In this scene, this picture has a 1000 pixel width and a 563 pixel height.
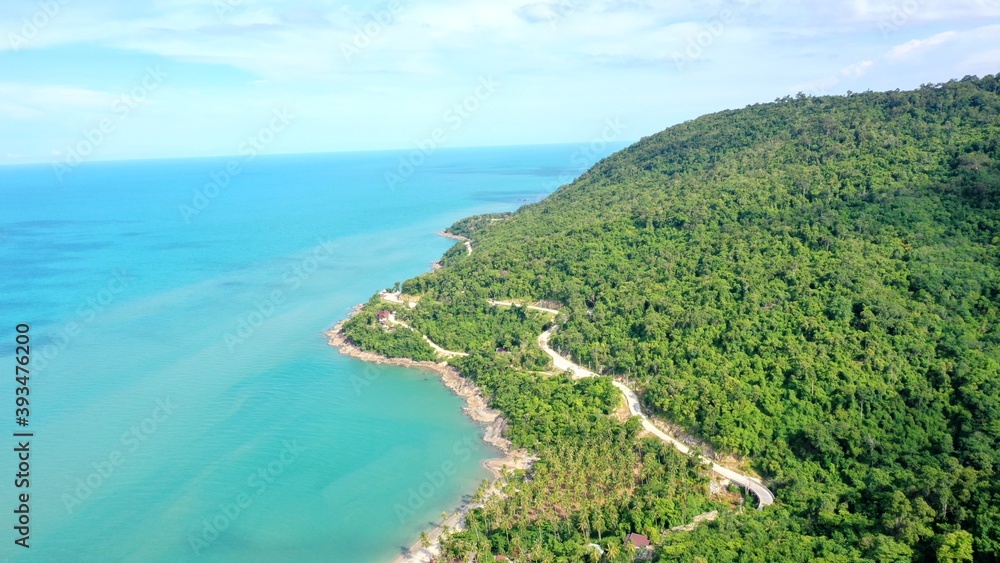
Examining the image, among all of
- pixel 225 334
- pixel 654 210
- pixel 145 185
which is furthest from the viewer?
pixel 145 185

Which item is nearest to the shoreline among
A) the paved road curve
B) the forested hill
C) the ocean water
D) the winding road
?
the ocean water

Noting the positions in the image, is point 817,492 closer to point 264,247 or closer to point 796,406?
point 796,406

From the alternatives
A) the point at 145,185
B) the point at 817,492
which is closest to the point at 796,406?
the point at 817,492

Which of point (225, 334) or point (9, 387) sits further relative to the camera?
point (225, 334)

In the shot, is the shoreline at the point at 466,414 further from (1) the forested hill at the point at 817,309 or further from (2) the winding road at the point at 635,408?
(1) the forested hill at the point at 817,309

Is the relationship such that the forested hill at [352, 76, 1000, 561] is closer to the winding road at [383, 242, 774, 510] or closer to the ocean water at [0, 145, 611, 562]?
the winding road at [383, 242, 774, 510]

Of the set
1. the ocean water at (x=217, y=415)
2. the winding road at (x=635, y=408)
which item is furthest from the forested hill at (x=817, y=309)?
the ocean water at (x=217, y=415)

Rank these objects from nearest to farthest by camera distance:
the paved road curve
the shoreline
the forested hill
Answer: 1. the forested hill
2. the shoreline
3. the paved road curve
